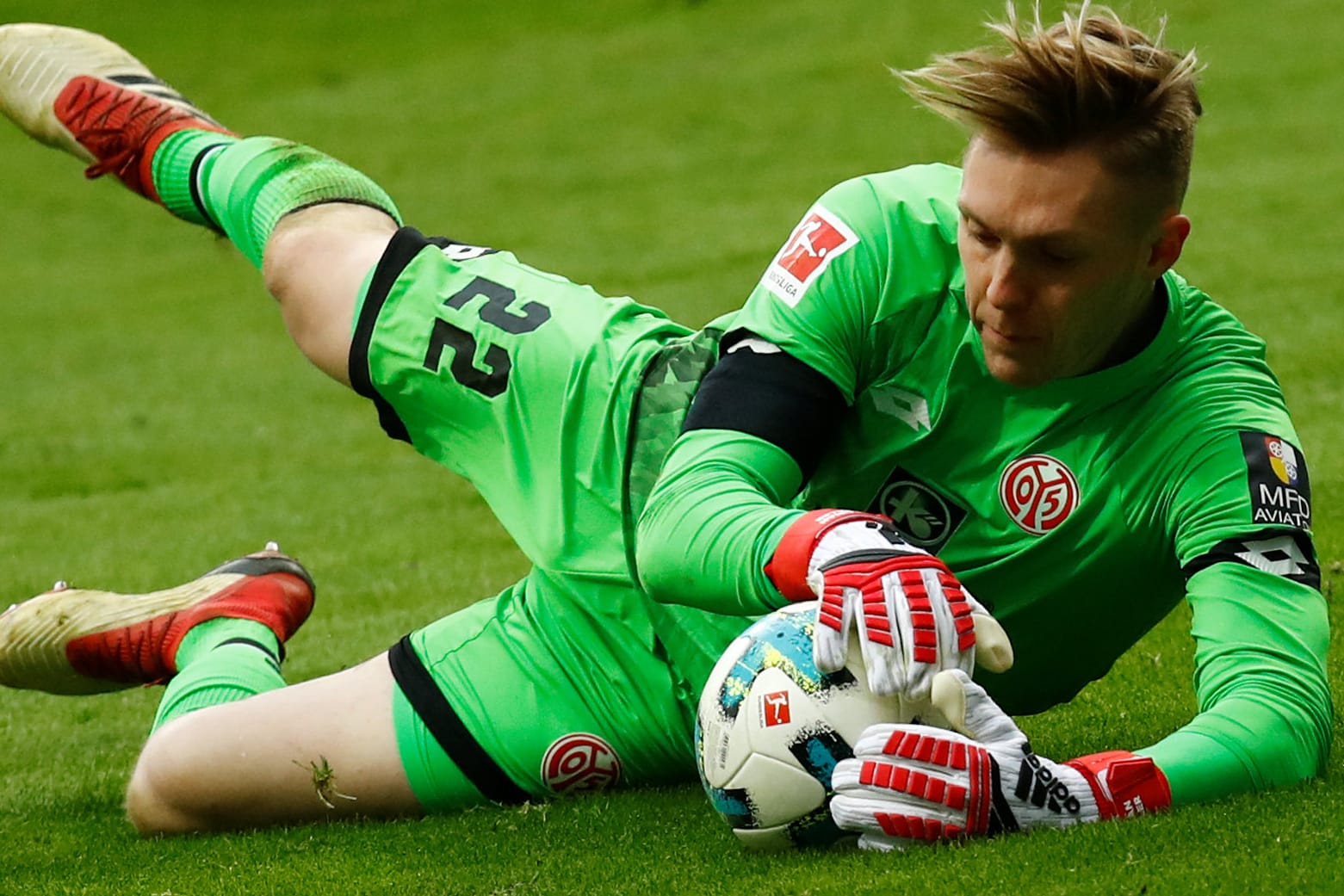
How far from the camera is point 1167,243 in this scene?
3779 millimetres

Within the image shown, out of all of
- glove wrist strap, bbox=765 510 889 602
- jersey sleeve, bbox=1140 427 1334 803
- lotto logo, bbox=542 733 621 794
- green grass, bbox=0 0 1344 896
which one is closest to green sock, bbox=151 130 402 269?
green grass, bbox=0 0 1344 896

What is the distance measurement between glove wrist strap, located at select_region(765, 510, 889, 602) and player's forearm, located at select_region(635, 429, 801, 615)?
3cm

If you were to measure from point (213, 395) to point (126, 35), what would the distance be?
15177 millimetres

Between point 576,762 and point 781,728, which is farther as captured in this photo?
point 576,762

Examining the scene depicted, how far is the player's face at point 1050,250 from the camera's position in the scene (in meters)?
3.62

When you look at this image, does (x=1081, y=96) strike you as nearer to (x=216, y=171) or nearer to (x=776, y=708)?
(x=776, y=708)

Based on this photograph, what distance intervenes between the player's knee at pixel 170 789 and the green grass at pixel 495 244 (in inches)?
2.7

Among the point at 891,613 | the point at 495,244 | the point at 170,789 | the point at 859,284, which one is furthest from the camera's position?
the point at 495,244

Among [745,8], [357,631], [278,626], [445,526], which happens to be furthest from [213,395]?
[745,8]

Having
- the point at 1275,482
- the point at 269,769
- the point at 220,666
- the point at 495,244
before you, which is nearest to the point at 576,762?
the point at 269,769

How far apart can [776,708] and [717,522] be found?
37cm

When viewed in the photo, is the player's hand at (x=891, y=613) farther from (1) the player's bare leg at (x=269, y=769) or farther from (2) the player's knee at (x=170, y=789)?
(2) the player's knee at (x=170, y=789)

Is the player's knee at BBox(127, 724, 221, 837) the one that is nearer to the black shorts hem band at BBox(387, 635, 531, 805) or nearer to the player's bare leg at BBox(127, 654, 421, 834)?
the player's bare leg at BBox(127, 654, 421, 834)

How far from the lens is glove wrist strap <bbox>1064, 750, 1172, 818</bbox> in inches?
141
